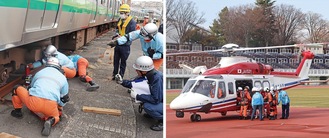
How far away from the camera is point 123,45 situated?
2627 mm

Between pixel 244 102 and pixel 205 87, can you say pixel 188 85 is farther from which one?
pixel 244 102

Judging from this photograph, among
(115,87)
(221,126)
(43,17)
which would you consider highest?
(43,17)

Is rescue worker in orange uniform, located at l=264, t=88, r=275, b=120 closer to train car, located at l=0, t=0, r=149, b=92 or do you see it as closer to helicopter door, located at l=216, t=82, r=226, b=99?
helicopter door, located at l=216, t=82, r=226, b=99

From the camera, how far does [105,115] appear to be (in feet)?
5.86

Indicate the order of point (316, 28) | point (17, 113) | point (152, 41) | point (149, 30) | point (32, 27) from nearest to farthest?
point (17, 113) < point (32, 27) < point (149, 30) < point (152, 41) < point (316, 28)

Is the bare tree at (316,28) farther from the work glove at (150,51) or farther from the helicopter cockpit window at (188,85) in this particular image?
the work glove at (150,51)

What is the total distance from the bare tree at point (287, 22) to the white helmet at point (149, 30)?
Result: 0.74m

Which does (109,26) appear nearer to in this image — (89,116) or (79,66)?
(79,66)

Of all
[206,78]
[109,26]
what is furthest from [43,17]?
[109,26]

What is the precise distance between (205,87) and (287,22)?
2.08ft

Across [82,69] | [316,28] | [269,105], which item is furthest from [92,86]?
[316,28]

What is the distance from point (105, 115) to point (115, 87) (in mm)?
730

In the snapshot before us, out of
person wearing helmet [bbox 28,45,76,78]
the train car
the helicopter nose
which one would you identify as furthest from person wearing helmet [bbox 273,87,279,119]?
the train car

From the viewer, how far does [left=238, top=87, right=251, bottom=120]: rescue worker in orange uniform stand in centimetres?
223
